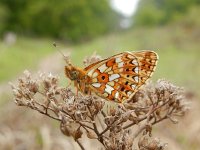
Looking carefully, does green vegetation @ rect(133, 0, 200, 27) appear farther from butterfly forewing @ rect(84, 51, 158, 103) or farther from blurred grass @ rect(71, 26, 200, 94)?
butterfly forewing @ rect(84, 51, 158, 103)

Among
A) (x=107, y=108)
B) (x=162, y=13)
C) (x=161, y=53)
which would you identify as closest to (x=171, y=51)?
(x=161, y=53)

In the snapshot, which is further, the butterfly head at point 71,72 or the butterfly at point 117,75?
the butterfly head at point 71,72

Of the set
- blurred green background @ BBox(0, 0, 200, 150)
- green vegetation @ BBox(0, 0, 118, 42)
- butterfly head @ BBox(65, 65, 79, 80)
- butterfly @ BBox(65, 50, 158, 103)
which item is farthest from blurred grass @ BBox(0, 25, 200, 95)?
green vegetation @ BBox(0, 0, 118, 42)

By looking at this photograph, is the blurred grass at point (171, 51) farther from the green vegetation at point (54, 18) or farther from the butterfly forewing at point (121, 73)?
the green vegetation at point (54, 18)

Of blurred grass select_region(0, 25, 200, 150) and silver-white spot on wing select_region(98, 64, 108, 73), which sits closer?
silver-white spot on wing select_region(98, 64, 108, 73)

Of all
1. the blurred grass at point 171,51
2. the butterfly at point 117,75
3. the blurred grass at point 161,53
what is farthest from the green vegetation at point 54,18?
the butterfly at point 117,75

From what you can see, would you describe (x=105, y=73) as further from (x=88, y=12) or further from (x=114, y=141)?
(x=88, y=12)
